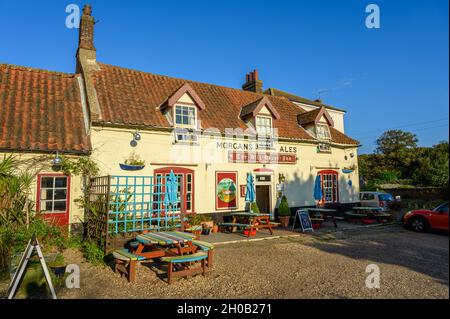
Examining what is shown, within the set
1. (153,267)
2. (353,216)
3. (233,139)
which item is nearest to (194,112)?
(233,139)

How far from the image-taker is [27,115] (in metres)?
11.3

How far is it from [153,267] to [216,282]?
2253mm

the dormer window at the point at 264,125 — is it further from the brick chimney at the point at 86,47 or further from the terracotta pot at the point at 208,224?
the brick chimney at the point at 86,47

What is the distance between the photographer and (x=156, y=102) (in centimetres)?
1442

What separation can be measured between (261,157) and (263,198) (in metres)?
2.65

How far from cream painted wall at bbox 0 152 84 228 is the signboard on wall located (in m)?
5.98

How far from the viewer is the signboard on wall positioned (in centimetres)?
1408

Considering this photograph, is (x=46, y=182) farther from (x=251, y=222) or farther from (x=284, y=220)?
(x=284, y=220)

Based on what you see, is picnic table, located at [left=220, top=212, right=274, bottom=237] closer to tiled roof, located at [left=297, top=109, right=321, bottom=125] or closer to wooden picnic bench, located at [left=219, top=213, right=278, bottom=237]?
wooden picnic bench, located at [left=219, top=213, right=278, bottom=237]

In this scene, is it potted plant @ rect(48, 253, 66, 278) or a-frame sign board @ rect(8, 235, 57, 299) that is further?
potted plant @ rect(48, 253, 66, 278)

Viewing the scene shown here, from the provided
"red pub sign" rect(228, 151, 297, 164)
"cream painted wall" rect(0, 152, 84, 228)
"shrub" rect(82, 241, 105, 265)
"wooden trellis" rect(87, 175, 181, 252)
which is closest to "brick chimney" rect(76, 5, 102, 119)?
"cream painted wall" rect(0, 152, 84, 228)

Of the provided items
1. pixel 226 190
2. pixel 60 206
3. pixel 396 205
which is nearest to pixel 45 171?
pixel 60 206

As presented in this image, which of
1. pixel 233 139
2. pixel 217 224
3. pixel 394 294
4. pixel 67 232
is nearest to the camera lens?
pixel 394 294

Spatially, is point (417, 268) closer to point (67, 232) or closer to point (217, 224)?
point (217, 224)
